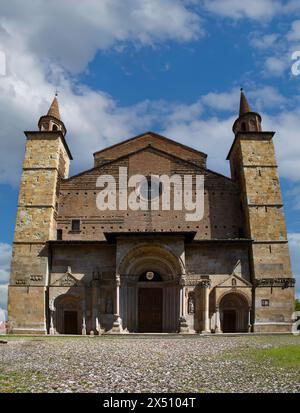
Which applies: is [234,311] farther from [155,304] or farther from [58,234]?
[58,234]

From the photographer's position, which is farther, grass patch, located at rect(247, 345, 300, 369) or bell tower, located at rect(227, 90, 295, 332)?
bell tower, located at rect(227, 90, 295, 332)

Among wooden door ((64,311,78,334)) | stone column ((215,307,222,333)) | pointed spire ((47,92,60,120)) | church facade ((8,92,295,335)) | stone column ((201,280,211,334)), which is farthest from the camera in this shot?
pointed spire ((47,92,60,120))

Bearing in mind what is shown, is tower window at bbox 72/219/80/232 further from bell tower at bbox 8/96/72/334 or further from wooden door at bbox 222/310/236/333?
wooden door at bbox 222/310/236/333

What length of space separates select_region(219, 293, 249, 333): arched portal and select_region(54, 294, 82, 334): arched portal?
29.7ft

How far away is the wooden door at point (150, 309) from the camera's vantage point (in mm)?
25578

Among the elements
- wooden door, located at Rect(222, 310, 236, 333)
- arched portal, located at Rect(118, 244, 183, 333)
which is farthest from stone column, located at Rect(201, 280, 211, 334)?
wooden door, located at Rect(222, 310, 236, 333)

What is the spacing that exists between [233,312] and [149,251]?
257 inches

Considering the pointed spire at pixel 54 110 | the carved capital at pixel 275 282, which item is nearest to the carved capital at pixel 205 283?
the carved capital at pixel 275 282

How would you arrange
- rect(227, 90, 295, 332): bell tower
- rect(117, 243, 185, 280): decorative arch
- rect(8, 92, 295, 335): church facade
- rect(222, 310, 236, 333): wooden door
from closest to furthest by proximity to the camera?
rect(227, 90, 295, 332): bell tower
rect(8, 92, 295, 335): church facade
rect(117, 243, 185, 280): decorative arch
rect(222, 310, 236, 333): wooden door

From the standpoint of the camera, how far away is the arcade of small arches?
968 inches

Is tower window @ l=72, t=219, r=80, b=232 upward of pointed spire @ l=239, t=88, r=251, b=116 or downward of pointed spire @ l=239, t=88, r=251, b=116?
downward

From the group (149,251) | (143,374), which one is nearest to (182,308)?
(149,251)

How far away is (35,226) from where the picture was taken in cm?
2658

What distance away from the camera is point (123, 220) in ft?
91.9
